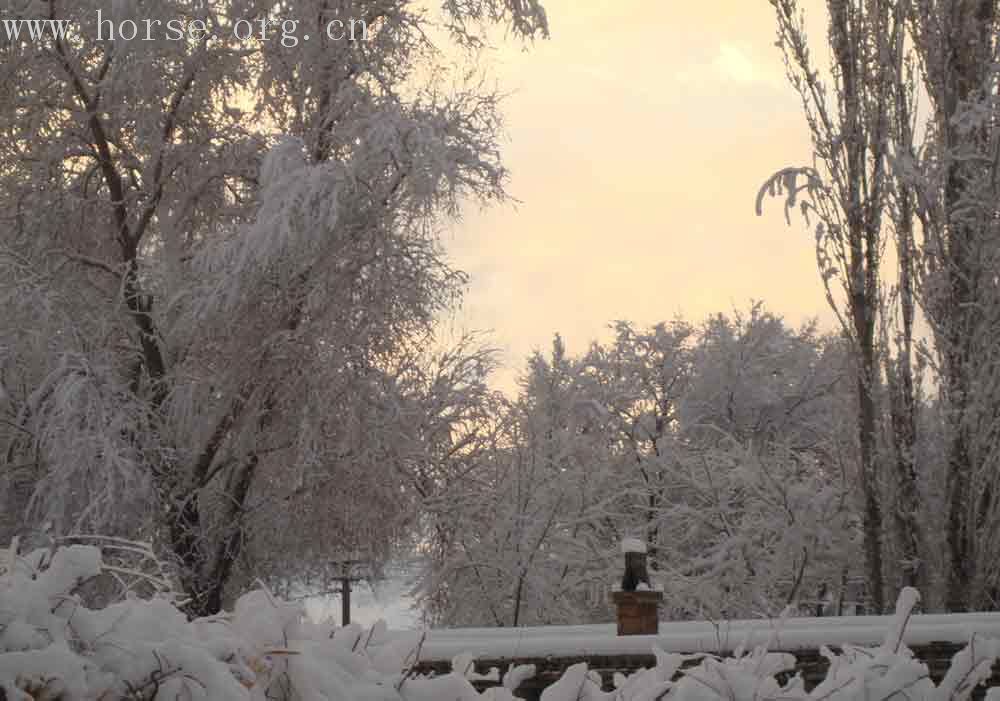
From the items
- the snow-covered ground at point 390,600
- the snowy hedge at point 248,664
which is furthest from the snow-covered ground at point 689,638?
the snow-covered ground at point 390,600

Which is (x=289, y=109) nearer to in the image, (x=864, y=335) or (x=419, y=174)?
(x=419, y=174)

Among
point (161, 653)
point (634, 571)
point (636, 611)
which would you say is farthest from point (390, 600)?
point (161, 653)

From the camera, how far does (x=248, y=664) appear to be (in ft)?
5.85

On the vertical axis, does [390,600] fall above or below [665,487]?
below

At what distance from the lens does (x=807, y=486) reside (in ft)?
57.0

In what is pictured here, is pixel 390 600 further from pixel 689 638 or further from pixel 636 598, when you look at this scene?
pixel 689 638

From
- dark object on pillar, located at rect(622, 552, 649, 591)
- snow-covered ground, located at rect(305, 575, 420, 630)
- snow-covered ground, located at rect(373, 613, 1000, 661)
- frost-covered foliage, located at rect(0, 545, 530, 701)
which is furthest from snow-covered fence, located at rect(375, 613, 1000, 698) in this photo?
snow-covered ground, located at rect(305, 575, 420, 630)

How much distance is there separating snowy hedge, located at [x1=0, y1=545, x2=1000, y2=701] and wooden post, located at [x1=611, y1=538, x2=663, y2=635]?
6.29m

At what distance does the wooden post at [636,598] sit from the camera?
8.39 m

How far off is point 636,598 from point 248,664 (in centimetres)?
697

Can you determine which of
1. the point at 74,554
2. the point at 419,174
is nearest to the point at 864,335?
the point at 419,174

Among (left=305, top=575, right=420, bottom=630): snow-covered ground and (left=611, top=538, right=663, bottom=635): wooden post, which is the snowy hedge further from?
(left=305, top=575, right=420, bottom=630): snow-covered ground

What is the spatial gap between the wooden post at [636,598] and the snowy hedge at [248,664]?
6.29 meters

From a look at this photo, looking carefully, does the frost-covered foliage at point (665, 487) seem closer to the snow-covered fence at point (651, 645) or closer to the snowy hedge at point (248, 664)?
the snow-covered fence at point (651, 645)
